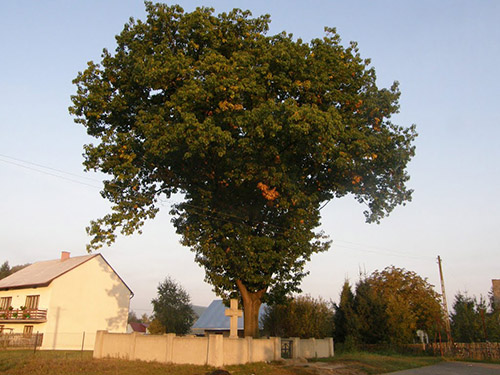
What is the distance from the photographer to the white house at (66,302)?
1726 inches

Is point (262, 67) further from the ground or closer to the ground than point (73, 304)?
further from the ground

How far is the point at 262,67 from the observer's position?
67.8ft

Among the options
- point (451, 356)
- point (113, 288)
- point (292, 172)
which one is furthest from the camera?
point (113, 288)

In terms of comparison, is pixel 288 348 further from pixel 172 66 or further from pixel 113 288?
pixel 113 288

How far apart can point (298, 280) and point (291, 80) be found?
12.0m

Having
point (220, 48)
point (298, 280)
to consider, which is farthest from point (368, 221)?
point (220, 48)

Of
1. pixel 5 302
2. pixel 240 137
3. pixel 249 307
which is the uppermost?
pixel 240 137

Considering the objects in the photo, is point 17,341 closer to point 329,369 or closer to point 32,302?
point 32,302

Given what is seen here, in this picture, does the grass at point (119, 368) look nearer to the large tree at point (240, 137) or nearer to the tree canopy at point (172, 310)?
the large tree at point (240, 137)

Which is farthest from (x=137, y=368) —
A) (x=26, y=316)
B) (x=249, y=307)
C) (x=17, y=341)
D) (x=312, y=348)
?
(x=26, y=316)

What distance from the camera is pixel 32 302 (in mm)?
45844

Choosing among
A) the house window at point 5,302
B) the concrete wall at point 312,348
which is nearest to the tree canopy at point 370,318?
the concrete wall at point 312,348

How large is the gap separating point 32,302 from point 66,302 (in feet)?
11.9

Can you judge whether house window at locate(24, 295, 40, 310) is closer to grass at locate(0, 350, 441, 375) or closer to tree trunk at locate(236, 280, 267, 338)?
grass at locate(0, 350, 441, 375)
